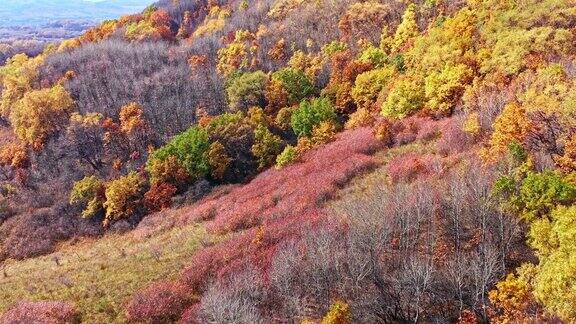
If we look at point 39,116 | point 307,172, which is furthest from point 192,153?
point 39,116

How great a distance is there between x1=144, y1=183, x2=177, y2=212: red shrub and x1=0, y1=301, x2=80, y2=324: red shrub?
117 feet

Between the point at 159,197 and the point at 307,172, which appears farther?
the point at 159,197

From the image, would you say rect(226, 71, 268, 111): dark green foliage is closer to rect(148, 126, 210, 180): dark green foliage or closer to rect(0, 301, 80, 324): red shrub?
rect(148, 126, 210, 180): dark green foliage

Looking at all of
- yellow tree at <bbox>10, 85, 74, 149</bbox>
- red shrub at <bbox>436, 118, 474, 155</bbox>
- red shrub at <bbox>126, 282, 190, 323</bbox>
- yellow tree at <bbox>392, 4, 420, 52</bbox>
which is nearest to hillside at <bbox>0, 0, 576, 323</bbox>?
red shrub at <bbox>126, 282, 190, 323</bbox>

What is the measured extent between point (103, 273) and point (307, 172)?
3213 centimetres

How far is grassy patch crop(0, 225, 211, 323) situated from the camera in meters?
42.6

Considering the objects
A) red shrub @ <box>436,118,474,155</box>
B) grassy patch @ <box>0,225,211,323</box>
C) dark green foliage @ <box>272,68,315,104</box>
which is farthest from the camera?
dark green foliage @ <box>272,68,315,104</box>

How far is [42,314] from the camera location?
39.6 meters

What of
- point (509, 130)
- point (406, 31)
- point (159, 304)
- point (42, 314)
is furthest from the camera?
point (406, 31)

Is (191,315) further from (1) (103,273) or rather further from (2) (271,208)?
(2) (271,208)

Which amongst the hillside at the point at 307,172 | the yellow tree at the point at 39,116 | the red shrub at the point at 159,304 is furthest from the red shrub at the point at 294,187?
the yellow tree at the point at 39,116

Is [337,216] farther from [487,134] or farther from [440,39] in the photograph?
[440,39]

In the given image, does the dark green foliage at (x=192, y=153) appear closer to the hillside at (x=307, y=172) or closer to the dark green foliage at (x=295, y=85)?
the hillside at (x=307, y=172)

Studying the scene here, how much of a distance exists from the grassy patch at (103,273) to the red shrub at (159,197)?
12.0m
